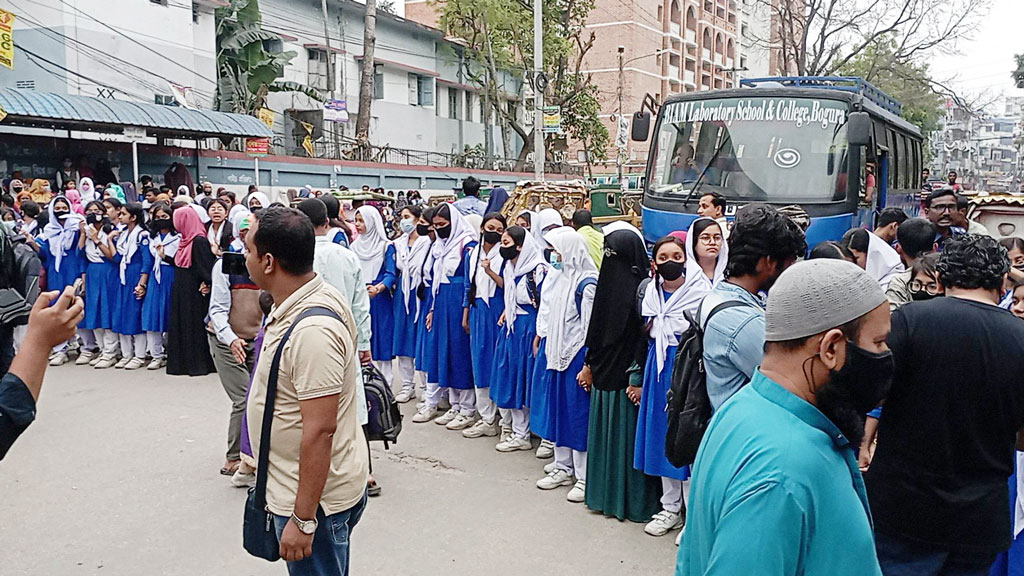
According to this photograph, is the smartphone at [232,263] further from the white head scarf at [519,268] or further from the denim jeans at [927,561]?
the denim jeans at [927,561]

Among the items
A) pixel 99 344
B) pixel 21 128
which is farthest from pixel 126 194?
pixel 99 344

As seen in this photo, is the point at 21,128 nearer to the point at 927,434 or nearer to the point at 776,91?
the point at 776,91

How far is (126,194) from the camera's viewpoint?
16578 millimetres

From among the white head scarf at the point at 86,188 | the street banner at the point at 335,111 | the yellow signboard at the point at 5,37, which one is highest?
the street banner at the point at 335,111

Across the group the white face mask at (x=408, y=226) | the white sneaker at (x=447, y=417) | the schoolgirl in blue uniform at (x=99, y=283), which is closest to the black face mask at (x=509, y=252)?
the white sneaker at (x=447, y=417)

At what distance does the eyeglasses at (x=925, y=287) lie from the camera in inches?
163

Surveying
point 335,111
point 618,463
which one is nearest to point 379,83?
point 335,111

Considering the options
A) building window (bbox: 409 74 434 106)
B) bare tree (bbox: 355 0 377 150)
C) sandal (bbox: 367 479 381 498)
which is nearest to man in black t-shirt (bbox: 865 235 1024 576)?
sandal (bbox: 367 479 381 498)

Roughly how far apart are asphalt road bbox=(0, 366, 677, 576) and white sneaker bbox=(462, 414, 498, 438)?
8 centimetres

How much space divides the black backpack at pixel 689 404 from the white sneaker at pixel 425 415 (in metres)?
4.37

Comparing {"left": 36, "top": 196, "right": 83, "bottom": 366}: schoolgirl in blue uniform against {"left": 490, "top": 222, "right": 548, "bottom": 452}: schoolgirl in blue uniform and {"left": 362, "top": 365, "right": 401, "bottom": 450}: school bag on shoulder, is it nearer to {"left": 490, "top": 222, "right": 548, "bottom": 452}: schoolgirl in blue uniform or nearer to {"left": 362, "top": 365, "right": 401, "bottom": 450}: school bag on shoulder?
{"left": 490, "top": 222, "right": 548, "bottom": 452}: schoolgirl in blue uniform

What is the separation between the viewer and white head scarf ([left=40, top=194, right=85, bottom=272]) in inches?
373

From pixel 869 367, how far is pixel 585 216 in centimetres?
596

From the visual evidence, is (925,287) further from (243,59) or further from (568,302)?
(243,59)
